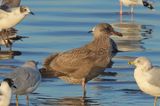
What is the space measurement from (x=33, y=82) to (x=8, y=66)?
3.77 m

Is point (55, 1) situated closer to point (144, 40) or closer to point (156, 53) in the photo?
point (144, 40)

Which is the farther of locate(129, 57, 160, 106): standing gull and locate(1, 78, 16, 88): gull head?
locate(129, 57, 160, 106): standing gull

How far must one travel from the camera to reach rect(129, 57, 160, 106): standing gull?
497 inches

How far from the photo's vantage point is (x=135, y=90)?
47.1ft

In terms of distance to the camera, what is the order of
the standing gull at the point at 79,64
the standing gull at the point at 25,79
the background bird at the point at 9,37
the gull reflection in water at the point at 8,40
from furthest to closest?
the background bird at the point at 9,37 < the gull reflection in water at the point at 8,40 < the standing gull at the point at 79,64 < the standing gull at the point at 25,79

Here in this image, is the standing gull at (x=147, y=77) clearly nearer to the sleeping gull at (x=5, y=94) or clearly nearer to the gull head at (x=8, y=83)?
the gull head at (x=8, y=83)

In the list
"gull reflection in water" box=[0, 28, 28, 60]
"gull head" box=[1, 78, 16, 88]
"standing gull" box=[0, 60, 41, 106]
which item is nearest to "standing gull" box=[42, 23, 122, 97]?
"standing gull" box=[0, 60, 41, 106]

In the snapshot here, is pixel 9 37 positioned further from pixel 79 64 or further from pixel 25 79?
pixel 25 79

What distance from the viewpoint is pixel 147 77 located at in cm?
1264

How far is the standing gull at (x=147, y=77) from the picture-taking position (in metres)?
12.6

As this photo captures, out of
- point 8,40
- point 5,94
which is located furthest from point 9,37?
point 5,94

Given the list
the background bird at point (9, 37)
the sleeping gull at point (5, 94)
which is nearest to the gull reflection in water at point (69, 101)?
the sleeping gull at point (5, 94)

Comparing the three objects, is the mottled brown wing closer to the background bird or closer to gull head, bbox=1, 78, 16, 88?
gull head, bbox=1, 78, 16, 88

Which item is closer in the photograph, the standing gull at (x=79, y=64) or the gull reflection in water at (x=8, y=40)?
the standing gull at (x=79, y=64)
